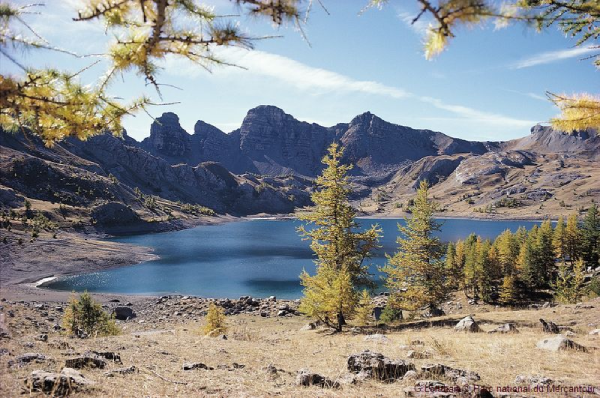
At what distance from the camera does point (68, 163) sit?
597 feet

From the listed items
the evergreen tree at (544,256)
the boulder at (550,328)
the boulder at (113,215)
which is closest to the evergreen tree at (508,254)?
the evergreen tree at (544,256)

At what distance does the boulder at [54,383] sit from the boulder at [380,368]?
629 cm

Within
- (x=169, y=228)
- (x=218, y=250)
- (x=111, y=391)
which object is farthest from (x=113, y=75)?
(x=169, y=228)

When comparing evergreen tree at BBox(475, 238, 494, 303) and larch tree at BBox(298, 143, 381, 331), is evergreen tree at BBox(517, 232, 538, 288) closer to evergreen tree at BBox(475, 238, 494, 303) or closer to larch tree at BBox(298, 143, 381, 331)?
evergreen tree at BBox(475, 238, 494, 303)

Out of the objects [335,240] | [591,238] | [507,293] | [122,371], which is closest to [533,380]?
[122,371]

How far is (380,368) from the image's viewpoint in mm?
9125

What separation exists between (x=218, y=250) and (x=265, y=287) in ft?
162

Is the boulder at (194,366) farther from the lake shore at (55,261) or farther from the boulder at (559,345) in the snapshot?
the lake shore at (55,261)

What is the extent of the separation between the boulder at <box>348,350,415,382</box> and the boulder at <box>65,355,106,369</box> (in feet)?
21.4

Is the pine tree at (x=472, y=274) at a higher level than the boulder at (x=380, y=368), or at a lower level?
lower

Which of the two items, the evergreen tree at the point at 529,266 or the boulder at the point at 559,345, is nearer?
the boulder at the point at 559,345

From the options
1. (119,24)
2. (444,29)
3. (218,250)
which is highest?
(119,24)

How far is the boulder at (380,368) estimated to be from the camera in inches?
353

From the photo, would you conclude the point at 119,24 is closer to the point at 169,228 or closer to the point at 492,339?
the point at 492,339
